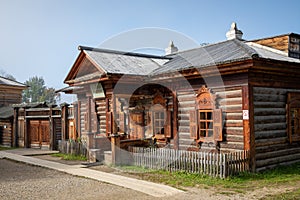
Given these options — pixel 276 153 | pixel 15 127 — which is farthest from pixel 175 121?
pixel 15 127

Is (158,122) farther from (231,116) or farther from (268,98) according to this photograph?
(268,98)

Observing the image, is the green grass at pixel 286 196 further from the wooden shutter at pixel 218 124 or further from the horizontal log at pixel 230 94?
the horizontal log at pixel 230 94

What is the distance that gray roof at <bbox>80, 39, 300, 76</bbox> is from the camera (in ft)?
43.5

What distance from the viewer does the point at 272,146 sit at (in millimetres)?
12250

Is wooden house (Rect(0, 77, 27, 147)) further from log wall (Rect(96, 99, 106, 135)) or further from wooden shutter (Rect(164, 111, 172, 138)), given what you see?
wooden shutter (Rect(164, 111, 172, 138))

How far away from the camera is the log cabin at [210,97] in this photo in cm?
1162

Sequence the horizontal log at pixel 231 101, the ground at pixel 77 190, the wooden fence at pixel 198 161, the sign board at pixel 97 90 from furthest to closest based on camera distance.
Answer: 1. the sign board at pixel 97 90
2. the horizontal log at pixel 231 101
3. the wooden fence at pixel 198 161
4. the ground at pixel 77 190

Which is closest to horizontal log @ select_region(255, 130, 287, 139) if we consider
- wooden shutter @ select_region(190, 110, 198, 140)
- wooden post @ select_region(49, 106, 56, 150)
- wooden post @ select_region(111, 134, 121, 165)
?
wooden shutter @ select_region(190, 110, 198, 140)

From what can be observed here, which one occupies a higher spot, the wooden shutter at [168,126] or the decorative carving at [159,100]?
the decorative carving at [159,100]

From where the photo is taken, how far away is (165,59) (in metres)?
18.2

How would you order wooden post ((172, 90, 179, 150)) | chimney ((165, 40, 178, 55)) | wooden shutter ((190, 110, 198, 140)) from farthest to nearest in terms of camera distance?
chimney ((165, 40, 178, 55))
wooden post ((172, 90, 179, 150))
wooden shutter ((190, 110, 198, 140))

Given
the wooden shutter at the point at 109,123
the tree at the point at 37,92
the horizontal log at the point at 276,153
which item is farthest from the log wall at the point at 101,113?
the tree at the point at 37,92

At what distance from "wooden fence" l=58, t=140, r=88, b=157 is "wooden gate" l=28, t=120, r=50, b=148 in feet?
13.4

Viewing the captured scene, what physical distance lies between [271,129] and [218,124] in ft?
6.58
